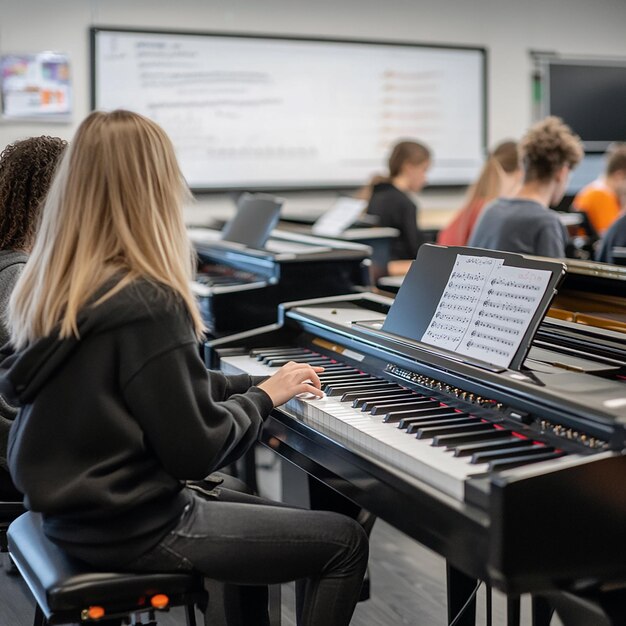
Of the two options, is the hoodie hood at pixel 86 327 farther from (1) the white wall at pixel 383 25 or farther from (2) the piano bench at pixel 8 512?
(1) the white wall at pixel 383 25

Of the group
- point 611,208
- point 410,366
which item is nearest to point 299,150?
point 611,208

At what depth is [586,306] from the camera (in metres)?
2.75

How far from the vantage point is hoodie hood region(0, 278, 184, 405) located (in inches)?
65.1

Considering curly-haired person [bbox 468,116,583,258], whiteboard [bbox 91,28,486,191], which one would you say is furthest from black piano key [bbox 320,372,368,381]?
whiteboard [bbox 91,28,486,191]

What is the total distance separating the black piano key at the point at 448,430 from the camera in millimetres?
1848

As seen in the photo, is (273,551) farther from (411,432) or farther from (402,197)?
(402,197)

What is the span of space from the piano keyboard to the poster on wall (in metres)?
4.51

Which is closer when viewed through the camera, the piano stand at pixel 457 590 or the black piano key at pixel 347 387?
the black piano key at pixel 347 387

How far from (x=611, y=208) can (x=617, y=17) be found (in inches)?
103

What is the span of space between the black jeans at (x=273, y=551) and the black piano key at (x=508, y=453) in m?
0.33

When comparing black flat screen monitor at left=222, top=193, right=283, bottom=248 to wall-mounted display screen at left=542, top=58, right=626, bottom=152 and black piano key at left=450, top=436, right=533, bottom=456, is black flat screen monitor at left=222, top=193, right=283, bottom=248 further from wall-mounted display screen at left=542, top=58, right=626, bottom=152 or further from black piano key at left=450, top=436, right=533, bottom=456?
wall-mounted display screen at left=542, top=58, right=626, bottom=152

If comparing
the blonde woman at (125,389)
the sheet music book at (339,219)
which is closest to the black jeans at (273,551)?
the blonde woman at (125,389)

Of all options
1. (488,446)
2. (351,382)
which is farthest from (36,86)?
(488,446)

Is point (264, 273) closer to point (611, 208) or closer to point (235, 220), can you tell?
point (235, 220)
